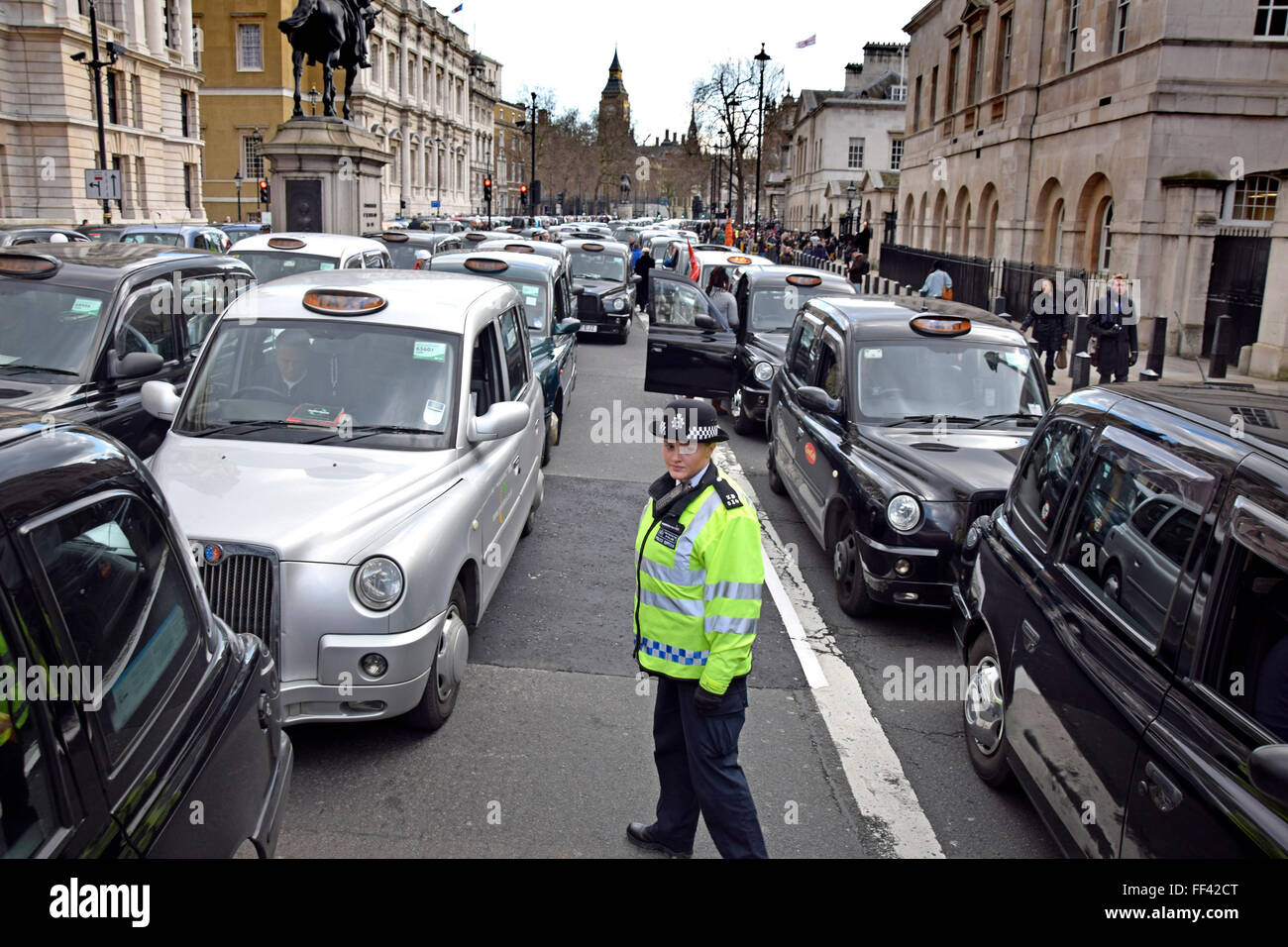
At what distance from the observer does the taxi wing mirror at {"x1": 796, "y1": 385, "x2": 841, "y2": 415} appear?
7.90m

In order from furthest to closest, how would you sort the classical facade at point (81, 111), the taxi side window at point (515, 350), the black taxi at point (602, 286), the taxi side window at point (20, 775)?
1. the classical facade at point (81, 111)
2. the black taxi at point (602, 286)
3. the taxi side window at point (515, 350)
4. the taxi side window at point (20, 775)

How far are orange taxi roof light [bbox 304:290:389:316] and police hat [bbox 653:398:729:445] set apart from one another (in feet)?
9.30

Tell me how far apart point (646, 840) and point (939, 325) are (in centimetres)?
541

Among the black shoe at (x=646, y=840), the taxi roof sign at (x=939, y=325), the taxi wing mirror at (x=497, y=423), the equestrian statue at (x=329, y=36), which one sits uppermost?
the equestrian statue at (x=329, y=36)

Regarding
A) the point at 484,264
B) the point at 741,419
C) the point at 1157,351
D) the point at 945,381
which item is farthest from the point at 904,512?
the point at 1157,351

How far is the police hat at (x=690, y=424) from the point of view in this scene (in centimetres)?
391

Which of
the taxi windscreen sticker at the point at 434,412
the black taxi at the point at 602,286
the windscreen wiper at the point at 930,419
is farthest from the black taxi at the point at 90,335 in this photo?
the black taxi at the point at 602,286

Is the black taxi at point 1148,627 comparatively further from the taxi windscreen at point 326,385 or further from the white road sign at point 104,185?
the white road sign at point 104,185

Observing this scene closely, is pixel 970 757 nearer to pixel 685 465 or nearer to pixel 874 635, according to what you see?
pixel 874 635

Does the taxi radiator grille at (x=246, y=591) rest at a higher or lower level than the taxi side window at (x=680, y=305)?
lower

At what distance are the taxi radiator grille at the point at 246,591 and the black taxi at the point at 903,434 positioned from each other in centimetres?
377

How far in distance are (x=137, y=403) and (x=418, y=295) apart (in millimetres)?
2517

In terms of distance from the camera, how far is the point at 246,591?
14.9 ft

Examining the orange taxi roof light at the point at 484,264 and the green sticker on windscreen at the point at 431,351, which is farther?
the orange taxi roof light at the point at 484,264
